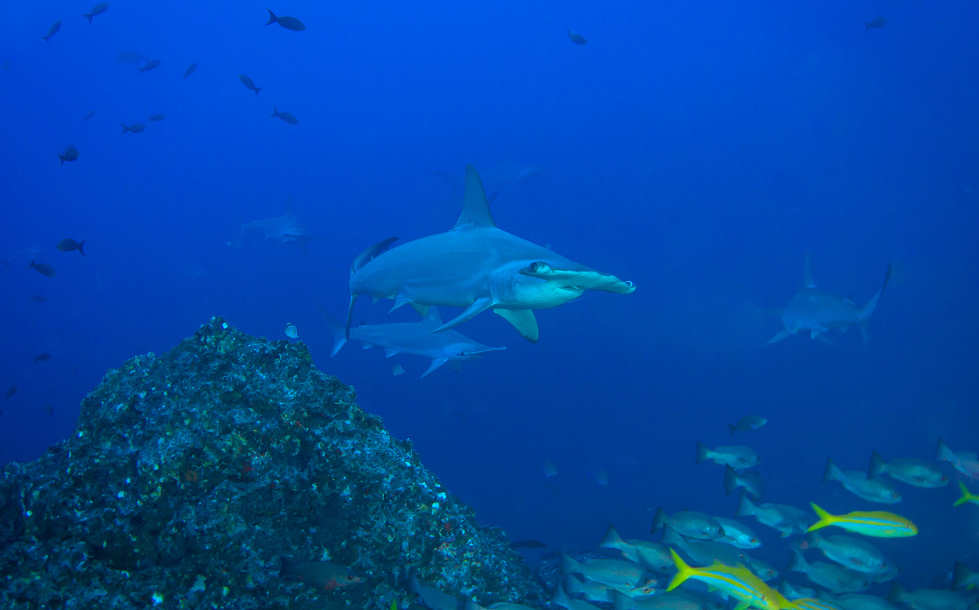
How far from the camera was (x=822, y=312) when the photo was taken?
11242 mm

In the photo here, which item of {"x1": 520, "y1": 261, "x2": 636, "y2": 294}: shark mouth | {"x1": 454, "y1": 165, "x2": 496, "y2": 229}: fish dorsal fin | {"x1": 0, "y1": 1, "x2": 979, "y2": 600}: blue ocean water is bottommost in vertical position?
{"x1": 0, "y1": 1, "x2": 979, "y2": 600}: blue ocean water

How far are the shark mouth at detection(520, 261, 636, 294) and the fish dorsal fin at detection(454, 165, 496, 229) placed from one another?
2406 millimetres

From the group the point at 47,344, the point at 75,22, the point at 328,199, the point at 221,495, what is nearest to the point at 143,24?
the point at 75,22

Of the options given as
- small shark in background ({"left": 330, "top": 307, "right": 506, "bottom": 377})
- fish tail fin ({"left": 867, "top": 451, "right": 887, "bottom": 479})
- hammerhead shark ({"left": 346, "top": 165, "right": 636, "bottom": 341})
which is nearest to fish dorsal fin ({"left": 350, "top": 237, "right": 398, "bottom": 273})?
hammerhead shark ({"left": 346, "top": 165, "right": 636, "bottom": 341})

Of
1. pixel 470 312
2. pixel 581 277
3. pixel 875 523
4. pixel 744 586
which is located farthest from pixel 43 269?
pixel 875 523

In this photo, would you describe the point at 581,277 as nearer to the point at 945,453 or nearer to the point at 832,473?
the point at 832,473

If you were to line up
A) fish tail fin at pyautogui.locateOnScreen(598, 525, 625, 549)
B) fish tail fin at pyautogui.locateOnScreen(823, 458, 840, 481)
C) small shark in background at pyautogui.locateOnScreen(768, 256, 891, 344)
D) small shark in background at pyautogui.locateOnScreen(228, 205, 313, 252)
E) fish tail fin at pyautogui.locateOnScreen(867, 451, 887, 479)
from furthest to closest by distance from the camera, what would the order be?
small shark in background at pyautogui.locateOnScreen(228, 205, 313, 252) → small shark in background at pyautogui.locateOnScreen(768, 256, 891, 344) → fish tail fin at pyautogui.locateOnScreen(823, 458, 840, 481) → fish tail fin at pyautogui.locateOnScreen(867, 451, 887, 479) → fish tail fin at pyautogui.locateOnScreen(598, 525, 625, 549)

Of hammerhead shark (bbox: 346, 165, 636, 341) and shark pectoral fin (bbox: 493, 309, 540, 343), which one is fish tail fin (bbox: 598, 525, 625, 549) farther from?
hammerhead shark (bbox: 346, 165, 636, 341)

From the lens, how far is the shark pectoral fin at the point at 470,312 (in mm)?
4645

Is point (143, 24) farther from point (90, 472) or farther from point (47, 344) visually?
point (90, 472)

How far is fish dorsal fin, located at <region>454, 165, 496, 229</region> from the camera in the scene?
5898mm

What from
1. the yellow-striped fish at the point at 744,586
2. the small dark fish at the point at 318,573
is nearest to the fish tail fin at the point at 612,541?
the yellow-striped fish at the point at 744,586

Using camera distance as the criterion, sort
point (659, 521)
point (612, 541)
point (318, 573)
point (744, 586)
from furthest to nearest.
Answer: point (659, 521)
point (612, 541)
point (744, 586)
point (318, 573)

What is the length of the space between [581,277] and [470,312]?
1459 millimetres
